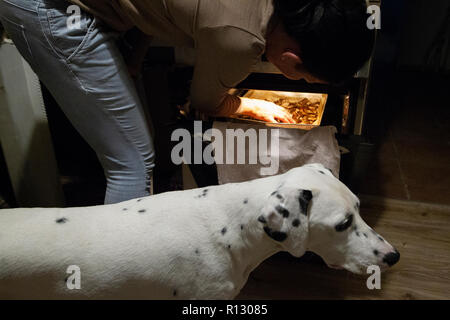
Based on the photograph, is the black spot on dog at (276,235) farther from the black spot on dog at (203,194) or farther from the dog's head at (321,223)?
the black spot on dog at (203,194)

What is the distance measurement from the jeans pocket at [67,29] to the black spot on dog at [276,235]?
82 cm

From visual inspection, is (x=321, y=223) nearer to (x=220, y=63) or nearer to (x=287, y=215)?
(x=287, y=215)

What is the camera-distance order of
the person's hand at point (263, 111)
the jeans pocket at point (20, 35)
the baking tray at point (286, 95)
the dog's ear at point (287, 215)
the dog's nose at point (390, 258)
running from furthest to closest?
the baking tray at point (286, 95)
the person's hand at point (263, 111)
the jeans pocket at point (20, 35)
the dog's nose at point (390, 258)
the dog's ear at point (287, 215)

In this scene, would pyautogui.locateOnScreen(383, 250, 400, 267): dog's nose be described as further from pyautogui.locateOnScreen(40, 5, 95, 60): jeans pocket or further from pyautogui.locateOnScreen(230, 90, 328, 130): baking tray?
pyautogui.locateOnScreen(40, 5, 95, 60): jeans pocket

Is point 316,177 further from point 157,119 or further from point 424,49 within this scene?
point 424,49

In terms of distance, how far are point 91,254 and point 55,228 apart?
140 millimetres

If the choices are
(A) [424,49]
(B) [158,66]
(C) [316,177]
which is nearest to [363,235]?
(C) [316,177]

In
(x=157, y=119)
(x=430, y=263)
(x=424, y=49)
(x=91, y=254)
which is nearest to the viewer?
→ (x=91, y=254)

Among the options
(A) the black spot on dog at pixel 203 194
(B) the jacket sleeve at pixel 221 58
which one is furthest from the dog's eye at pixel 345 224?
(B) the jacket sleeve at pixel 221 58

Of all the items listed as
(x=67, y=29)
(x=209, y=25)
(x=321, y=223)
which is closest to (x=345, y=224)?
(x=321, y=223)

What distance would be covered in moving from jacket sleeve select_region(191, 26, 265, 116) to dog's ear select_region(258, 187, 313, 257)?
432mm

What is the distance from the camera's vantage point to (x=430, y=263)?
1.92 meters

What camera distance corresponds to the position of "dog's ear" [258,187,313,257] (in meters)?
1.08

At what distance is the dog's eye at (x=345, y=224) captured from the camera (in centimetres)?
113
